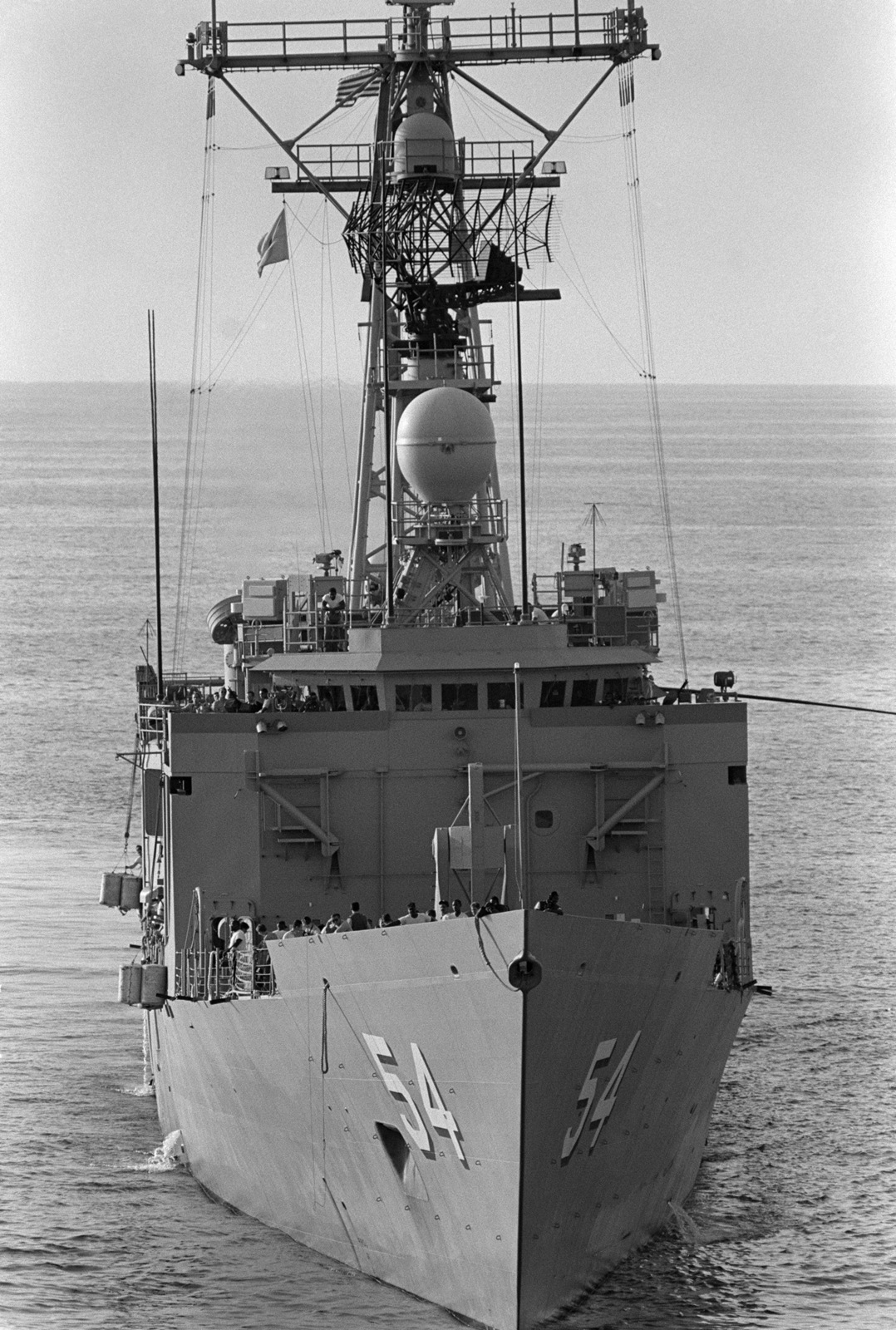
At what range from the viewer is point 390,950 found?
70.5 feet

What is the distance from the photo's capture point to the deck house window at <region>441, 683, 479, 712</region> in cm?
2534

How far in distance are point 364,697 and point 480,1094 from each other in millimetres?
5609

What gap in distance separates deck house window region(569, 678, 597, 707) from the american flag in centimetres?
822

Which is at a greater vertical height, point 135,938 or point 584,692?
point 584,692

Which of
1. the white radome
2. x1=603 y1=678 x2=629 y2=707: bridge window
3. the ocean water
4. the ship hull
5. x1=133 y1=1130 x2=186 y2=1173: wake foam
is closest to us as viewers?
the ship hull

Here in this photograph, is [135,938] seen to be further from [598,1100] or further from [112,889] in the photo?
[598,1100]

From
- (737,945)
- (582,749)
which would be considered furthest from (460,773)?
(737,945)

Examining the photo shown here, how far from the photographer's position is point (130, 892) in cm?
3058

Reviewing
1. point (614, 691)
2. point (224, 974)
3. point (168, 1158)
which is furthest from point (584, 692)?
point (168, 1158)

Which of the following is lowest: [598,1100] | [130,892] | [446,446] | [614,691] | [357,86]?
[598,1100]

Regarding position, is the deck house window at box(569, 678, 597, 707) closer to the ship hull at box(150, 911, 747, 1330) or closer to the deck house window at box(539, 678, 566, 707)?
the deck house window at box(539, 678, 566, 707)

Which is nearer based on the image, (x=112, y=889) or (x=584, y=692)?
(x=584, y=692)

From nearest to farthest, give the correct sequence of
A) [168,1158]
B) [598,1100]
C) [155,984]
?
[598,1100] < [155,984] < [168,1158]

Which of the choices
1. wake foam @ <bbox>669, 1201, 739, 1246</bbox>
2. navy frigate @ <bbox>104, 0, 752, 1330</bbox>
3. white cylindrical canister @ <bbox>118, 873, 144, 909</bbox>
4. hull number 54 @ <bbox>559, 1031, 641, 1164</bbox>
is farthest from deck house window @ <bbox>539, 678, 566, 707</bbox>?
white cylindrical canister @ <bbox>118, 873, 144, 909</bbox>
